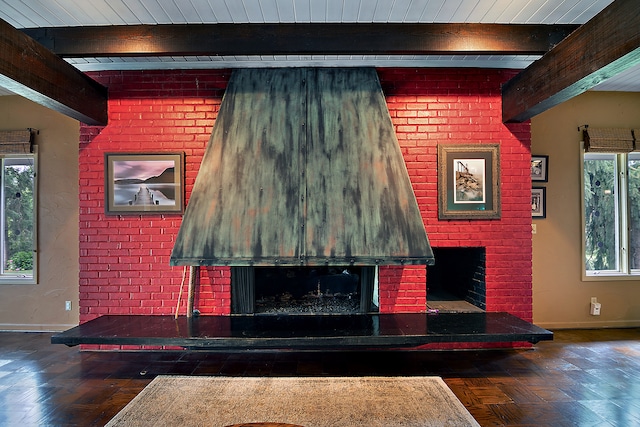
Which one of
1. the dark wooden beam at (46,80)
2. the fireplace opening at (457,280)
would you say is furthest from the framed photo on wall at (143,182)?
the fireplace opening at (457,280)

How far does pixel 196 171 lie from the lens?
3.39 metres

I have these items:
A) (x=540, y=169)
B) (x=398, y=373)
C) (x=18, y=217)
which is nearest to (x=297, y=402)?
(x=398, y=373)

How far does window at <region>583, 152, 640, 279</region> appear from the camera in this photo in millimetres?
4168

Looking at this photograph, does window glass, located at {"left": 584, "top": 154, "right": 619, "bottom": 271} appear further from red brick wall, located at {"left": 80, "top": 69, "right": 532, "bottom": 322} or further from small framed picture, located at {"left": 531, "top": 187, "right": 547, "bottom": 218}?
red brick wall, located at {"left": 80, "top": 69, "right": 532, "bottom": 322}

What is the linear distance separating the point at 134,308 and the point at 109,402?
1003 millimetres

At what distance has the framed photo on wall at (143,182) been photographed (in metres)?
3.35

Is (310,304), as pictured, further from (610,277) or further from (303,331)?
(610,277)

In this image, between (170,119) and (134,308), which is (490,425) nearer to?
(134,308)

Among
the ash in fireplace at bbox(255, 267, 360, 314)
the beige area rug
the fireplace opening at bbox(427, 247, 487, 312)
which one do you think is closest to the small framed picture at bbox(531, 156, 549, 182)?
the fireplace opening at bbox(427, 247, 487, 312)

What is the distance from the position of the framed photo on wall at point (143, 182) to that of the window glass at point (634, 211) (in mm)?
5138

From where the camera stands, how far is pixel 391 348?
3.35 meters

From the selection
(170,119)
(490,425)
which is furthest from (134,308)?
(490,425)

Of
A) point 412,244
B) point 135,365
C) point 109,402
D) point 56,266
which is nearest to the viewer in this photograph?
point 109,402

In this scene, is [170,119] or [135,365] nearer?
[135,365]
